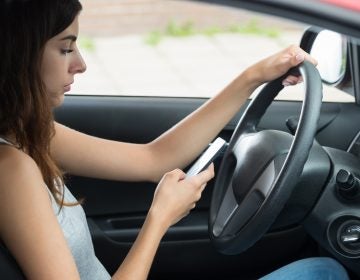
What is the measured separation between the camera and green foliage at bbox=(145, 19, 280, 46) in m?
5.40

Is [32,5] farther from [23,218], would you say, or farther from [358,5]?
[358,5]

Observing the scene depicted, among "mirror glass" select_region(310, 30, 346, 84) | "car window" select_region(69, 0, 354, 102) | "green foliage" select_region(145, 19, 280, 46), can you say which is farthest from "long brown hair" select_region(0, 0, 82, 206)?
"green foliage" select_region(145, 19, 280, 46)

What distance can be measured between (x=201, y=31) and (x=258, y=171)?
12.9 ft

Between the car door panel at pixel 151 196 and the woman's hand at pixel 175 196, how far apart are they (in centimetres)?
62

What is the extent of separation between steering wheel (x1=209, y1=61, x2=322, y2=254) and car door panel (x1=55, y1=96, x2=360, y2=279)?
1.32 feet

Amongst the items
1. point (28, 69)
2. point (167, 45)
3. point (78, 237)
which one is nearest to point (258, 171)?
point (78, 237)

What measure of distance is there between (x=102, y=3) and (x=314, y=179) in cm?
375

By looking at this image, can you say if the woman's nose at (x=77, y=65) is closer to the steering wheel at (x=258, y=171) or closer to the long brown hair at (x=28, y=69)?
the long brown hair at (x=28, y=69)

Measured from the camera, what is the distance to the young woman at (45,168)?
4.45 ft

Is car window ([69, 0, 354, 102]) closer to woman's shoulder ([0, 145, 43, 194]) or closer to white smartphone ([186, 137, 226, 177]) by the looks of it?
white smartphone ([186, 137, 226, 177])

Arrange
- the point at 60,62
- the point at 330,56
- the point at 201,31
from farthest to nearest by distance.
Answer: the point at 201,31
the point at 330,56
the point at 60,62

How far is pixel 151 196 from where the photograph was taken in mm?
2336

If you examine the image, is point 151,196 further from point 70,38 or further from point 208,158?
point 70,38

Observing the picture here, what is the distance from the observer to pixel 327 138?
2301 millimetres
